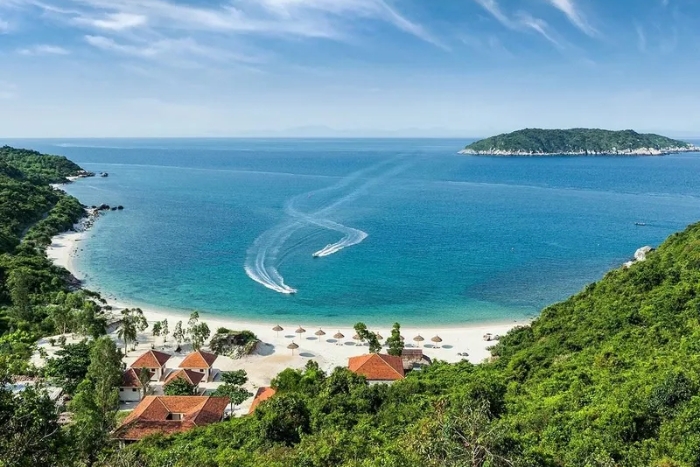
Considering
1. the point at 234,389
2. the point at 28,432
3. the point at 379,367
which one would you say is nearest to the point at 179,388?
the point at 234,389

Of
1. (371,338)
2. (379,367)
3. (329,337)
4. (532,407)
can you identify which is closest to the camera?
(532,407)

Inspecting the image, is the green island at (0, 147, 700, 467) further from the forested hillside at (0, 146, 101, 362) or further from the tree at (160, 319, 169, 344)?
the tree at (160, 319, 169, 344)

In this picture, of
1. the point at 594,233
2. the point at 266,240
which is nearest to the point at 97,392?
the point at 266,240

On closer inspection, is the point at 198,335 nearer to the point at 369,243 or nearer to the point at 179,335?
the point at 179,335

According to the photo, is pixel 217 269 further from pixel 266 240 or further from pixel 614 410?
pixel 614 410

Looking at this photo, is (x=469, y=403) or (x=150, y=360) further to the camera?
(x=150, y=360)

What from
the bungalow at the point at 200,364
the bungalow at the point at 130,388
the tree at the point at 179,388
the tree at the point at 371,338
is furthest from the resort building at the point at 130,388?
the tree at the point at 371,338
